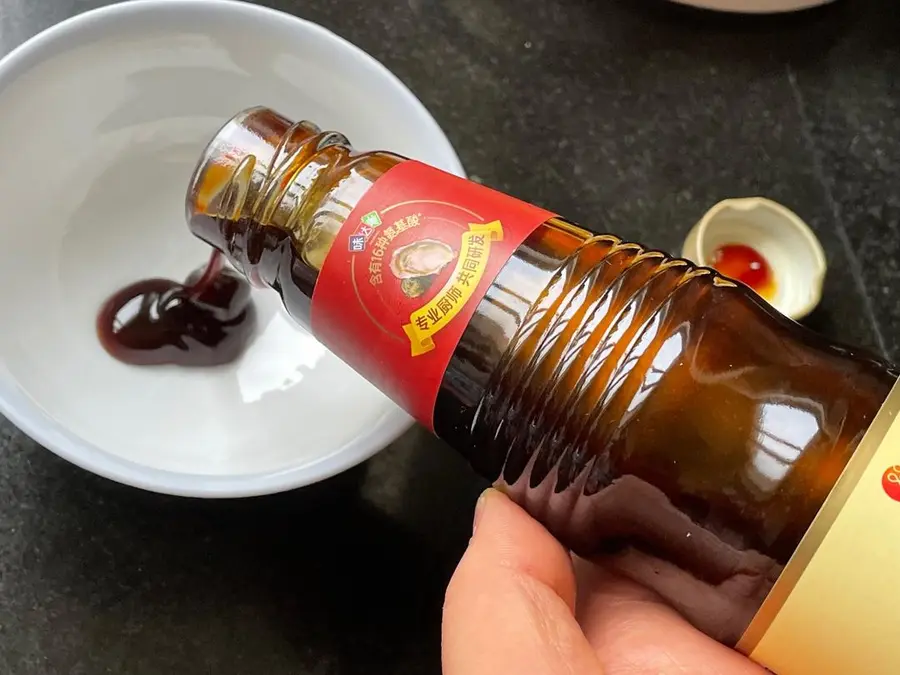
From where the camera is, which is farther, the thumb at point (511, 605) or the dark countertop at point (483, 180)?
the dark countertop at point (483, 180)

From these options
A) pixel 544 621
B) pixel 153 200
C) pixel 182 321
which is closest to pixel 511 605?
pixel 544 621

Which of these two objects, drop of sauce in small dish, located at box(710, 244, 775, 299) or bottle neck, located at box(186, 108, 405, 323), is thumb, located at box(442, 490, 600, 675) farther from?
drop of sauce in small dish, located at box(710, 244, 775, 299)

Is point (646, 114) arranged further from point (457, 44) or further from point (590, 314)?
point (590, 314)

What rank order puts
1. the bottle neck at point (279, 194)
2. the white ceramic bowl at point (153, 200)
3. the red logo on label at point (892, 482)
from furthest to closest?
1. the white ceramic bowl at point (153, 200)
2. the bottle neck at point (279, 194)
3. the red logo on label at point (892, 482)

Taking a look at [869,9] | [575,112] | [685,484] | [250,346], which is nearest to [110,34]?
[250,346]

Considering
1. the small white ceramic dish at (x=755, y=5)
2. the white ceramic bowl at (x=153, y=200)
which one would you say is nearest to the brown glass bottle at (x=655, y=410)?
the white ceramic bowl at (x=153, y=200)

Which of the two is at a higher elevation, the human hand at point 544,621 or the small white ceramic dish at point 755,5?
the small white ceramic dish at point 755,5

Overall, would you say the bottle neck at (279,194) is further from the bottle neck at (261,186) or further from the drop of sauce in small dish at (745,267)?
the drop of sauce in small dish at (745,267)
